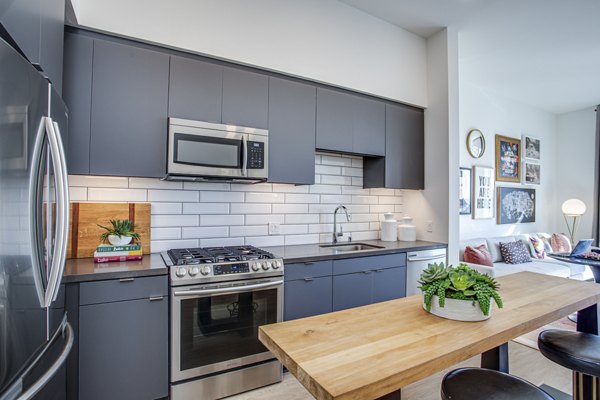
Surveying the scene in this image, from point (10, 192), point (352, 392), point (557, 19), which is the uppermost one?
point (557, 19)

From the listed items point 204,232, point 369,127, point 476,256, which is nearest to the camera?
point 204,232

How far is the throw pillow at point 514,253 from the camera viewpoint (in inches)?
183

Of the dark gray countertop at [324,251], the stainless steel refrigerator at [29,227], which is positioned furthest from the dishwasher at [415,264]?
the stainless steel refrigerator at [29,227]

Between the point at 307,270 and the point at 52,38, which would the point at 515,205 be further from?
the point at 52,38

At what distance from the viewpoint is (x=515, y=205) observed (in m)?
5.52

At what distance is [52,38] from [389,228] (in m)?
3.06

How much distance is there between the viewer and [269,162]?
2.58 m

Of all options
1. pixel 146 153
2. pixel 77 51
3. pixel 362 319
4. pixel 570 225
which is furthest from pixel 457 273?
pixel 570 225

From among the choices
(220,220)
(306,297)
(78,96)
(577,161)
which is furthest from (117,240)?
(577,161)

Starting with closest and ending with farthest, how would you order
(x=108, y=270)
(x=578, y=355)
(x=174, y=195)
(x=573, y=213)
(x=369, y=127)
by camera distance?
(x=578, y=355) → (x=108, y=270) → (x=174, y=195) → (x=369, y=127) → (x=573, y=213)

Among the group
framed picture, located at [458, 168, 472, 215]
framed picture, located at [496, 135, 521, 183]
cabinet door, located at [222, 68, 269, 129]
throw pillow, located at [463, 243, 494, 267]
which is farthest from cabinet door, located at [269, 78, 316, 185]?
Result: framed picture, located at [496, 135, 521, 183]

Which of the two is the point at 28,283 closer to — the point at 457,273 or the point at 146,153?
the point at 146,153

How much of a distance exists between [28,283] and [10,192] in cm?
32

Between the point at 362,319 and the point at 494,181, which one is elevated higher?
the point at 494,181
